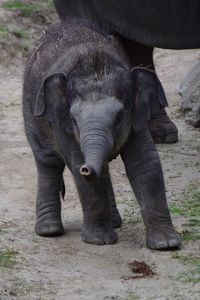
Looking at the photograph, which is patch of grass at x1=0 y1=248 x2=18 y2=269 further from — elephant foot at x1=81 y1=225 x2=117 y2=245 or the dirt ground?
elephant foot at x1=81 y1=225 x2=117 y2=245

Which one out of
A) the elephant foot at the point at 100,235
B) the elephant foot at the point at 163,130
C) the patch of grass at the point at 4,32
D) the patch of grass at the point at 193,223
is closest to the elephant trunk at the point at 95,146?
the elephant foot at the point at 100,235

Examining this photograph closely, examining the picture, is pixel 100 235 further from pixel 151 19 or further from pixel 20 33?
pixel 20 33

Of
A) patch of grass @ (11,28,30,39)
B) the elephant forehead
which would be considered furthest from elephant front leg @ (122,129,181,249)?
patch of grass @ (11,28,30,39)

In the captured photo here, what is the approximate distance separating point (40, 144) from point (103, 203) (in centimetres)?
60

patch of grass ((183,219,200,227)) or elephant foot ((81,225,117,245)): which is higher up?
elephant foot ((81,225,117,245))

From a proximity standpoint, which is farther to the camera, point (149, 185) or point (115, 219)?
point (115, 219)

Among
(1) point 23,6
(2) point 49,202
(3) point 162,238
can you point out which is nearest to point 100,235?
(3) point 162,238

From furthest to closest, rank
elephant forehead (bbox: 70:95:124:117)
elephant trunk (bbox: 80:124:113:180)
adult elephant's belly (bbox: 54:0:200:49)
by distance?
adult elephant's belly (bbox: 54:0:200:49) → elephant forehead (bbox: 70:95:124:117) → elephant trunk (bbox: 80:124:113:180)

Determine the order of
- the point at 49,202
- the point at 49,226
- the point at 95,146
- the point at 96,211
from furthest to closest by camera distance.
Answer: the point at 49,202 → the point at 49,226 → the point at 96,211 → the point at 95,146

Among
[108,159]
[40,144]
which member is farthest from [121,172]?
[108,159]

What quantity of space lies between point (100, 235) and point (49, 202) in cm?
50

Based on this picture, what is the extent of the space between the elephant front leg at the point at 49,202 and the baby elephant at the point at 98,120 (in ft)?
0.04

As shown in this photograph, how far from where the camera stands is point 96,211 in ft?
20.9

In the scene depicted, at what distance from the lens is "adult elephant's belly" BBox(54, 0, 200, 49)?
26.2ft
